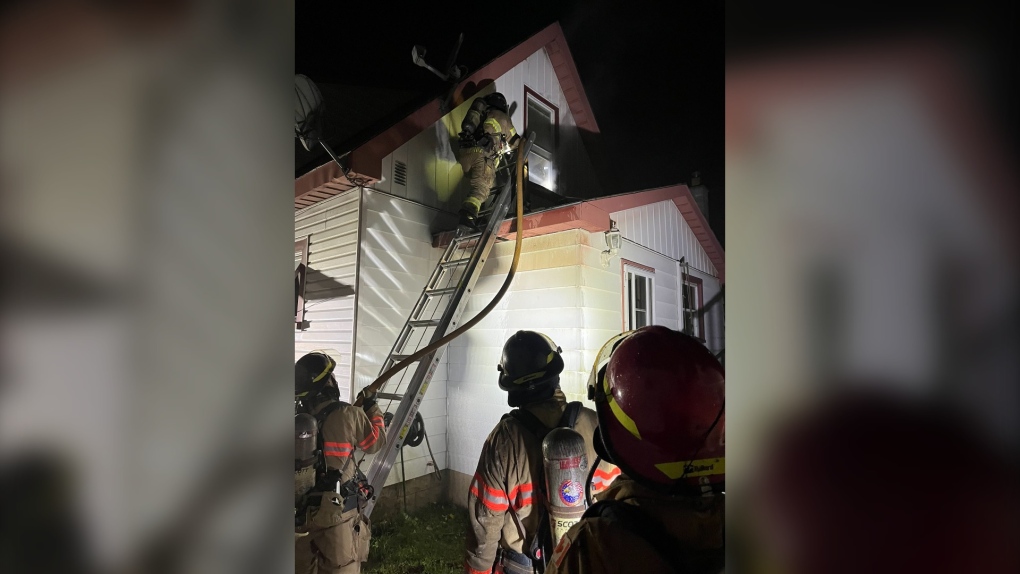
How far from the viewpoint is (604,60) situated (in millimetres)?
1176

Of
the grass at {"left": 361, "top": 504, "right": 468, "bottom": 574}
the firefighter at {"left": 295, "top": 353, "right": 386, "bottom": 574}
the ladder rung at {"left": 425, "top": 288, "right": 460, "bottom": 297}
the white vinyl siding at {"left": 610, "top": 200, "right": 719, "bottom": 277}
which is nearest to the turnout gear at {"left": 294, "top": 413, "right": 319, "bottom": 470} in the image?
the firefighter at {"left": 295, "top": 353, "right": 386, "bottom": 574}

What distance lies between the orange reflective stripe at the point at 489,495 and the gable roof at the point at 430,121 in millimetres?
754

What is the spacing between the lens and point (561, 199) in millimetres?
1181

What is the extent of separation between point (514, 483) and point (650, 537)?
0.37 metres

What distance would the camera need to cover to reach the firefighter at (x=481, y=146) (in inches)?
46.6

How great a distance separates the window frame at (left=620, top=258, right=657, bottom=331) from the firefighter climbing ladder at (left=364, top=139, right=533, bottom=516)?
323 mm

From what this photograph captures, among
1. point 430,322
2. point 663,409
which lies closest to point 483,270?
point 430,322

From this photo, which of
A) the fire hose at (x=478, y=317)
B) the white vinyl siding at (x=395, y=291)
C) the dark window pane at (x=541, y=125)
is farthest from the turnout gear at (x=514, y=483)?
the dark window pane at (x=541, y=125)

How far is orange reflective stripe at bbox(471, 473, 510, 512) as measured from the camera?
1148 mm
